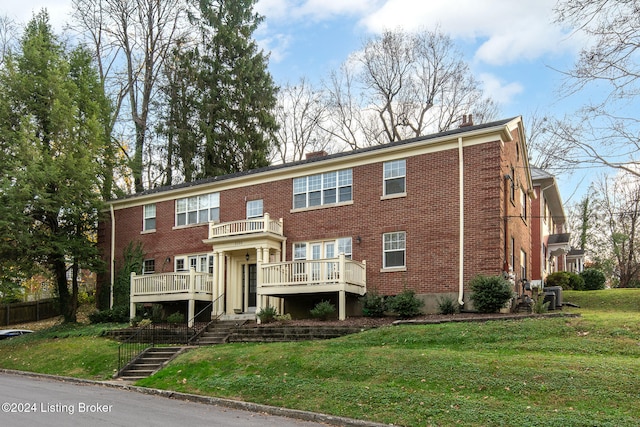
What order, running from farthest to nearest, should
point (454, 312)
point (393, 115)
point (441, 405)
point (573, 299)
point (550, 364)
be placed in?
point (393, 115) < point (573, 299) < point (454, 312) < point (550, 364) < point (441, 405)

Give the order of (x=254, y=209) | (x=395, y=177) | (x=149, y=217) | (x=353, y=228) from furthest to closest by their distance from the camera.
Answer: (x=149, y=217) < (x=254, y=209) < (x=353, y=228) < (x=395, y=177)

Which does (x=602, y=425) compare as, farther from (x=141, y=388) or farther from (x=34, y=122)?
(x=34, y=122)

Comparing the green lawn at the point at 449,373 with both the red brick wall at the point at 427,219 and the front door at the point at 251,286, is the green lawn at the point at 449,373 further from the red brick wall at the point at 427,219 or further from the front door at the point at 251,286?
the front door at the point at 251,286

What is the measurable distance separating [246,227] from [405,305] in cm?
709

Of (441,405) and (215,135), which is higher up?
(215,135)

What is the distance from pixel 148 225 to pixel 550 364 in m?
20.4

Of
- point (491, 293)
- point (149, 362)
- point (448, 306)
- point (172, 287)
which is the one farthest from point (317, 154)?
point (149, 362)

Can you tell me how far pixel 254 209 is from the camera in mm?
24266

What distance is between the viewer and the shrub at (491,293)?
17.7m

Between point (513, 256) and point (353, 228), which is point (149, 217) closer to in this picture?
point (353, 228)

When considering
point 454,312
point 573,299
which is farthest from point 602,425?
point 573,299

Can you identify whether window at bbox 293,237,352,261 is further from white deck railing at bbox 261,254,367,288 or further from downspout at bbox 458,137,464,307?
downspout at bbox 458,137,464,307

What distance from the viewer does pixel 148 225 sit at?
2759 cm

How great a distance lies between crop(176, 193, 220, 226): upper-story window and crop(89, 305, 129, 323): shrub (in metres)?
4.36
